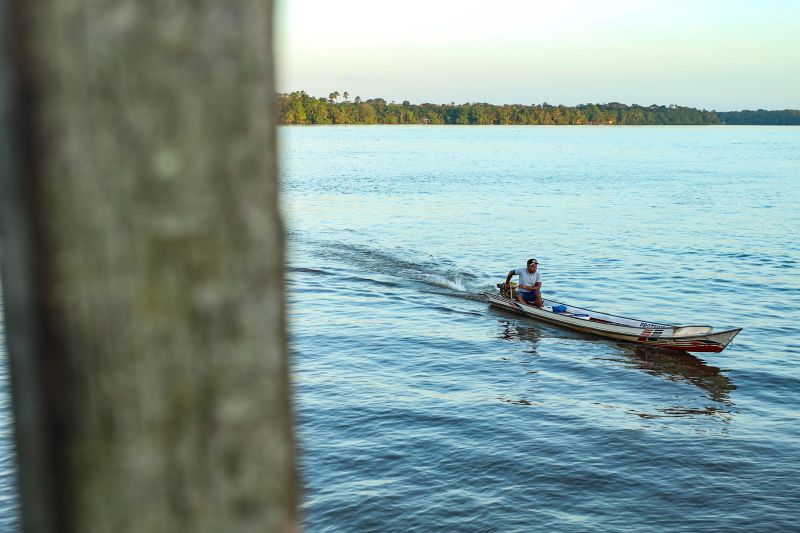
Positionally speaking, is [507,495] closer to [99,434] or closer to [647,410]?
[647,410]

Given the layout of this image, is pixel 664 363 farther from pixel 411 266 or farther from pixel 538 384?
pixel 411 266

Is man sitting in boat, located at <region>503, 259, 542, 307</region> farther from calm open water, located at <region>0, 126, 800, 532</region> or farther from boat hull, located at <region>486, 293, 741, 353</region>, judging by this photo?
calm open water, located at <region>0, 126, 800, 532</region>

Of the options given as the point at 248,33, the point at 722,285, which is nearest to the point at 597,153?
the point at 722,285

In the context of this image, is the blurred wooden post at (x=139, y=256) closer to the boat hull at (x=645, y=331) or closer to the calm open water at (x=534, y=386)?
the calm open water at (x=534, y=386)

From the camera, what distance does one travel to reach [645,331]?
84.1 feet

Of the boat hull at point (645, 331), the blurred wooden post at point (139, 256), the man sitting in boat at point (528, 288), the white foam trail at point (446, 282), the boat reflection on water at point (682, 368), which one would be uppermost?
the blurred wooden post at point (139, 256)

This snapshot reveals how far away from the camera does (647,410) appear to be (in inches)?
815

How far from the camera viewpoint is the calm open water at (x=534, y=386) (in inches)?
598

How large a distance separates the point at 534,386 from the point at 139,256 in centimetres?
2180

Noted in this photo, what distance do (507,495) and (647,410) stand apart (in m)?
6.61

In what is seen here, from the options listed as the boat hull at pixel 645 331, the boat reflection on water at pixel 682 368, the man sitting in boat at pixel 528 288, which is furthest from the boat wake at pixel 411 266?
the boat reflection on water at pixel 682 368

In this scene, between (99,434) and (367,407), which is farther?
(367,407)

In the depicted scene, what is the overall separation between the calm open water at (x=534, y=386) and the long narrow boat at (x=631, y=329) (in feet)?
1.41

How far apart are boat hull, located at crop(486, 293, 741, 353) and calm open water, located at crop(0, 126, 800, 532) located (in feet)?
1.41
